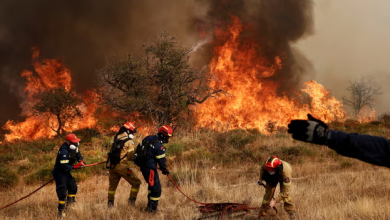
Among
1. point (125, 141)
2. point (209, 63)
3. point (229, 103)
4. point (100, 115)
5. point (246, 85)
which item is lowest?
point (125, 141)

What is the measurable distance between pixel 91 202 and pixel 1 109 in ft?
101

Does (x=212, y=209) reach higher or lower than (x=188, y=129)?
lower

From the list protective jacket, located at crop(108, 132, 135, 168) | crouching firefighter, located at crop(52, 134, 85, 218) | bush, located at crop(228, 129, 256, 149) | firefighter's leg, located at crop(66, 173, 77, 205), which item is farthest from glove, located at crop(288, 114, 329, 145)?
bush, located at crop(228, 129, 256, 149)

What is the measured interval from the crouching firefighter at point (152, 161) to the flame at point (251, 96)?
16220mm

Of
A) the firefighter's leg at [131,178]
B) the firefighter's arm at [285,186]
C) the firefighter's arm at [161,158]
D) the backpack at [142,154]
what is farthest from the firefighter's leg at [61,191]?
the firefighter's arm at [285,186]

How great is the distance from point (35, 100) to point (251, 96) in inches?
784

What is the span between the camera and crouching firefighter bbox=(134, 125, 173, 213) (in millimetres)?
6219

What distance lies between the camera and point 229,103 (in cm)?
2538

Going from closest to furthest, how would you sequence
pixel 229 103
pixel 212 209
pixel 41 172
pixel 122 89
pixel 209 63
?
1. pixel 212 209
2. pixel 41 172
3. pixel 122 89
4. pixel 229 103
5. pixel 209 63

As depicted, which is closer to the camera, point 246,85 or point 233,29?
point 246,85

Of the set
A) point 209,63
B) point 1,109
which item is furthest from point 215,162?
point 1,109

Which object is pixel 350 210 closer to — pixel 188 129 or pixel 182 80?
pixel 188 129

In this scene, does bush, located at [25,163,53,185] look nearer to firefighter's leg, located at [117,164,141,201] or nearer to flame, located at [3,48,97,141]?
firefighter's leg, located at [117,164,141,201]

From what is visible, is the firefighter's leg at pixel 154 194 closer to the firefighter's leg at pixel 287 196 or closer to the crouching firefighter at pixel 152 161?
the crouching firefighter at pixel 152 161
